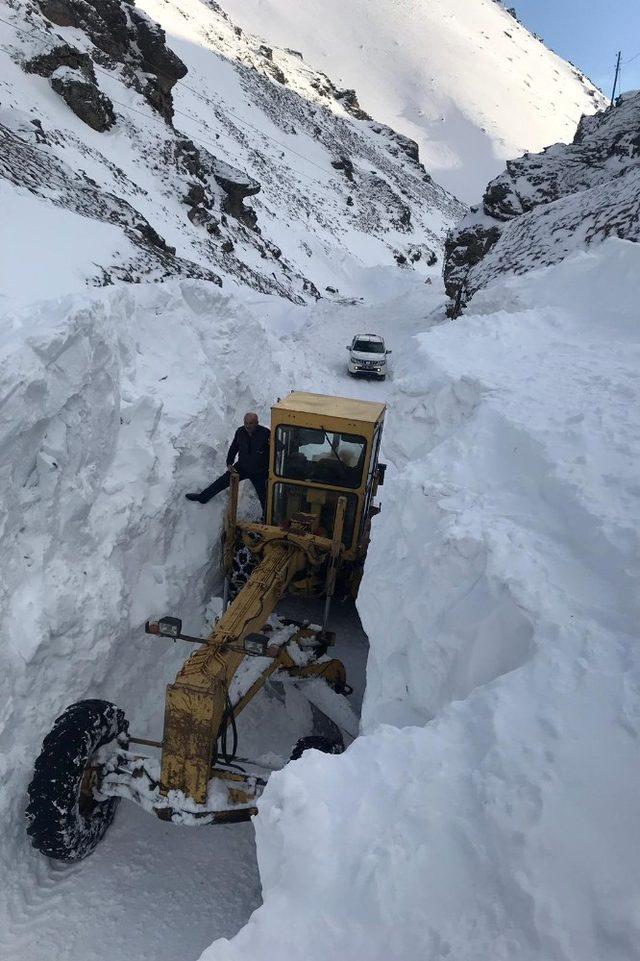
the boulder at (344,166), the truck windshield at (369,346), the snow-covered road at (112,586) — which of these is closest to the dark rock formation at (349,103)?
the boulder at (344,166)

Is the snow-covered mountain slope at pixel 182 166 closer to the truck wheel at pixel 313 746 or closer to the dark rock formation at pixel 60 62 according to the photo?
the dark rock formation at pixel 60 62

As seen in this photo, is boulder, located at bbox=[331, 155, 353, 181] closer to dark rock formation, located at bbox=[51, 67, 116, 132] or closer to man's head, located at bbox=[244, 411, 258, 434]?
dark rock formation, located at bbox=[51, 67, 116, 132]

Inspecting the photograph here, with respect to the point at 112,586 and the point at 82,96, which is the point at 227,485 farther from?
the point at 82,96

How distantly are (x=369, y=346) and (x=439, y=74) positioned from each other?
9405 centimetres

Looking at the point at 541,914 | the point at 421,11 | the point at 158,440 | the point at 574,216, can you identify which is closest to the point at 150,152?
the point at 574,216

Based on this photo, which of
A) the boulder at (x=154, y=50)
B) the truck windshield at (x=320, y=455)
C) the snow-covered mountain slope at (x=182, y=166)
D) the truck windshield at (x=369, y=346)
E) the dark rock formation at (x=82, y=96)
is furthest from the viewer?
the boulder at (x=154, y=50)

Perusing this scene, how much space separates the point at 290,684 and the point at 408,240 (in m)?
48.1

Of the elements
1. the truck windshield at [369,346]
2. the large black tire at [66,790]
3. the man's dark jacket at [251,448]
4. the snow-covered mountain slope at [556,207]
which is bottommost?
the large black tire at [66,790]

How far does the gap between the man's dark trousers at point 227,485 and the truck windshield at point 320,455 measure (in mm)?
628

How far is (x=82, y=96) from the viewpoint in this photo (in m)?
22.0

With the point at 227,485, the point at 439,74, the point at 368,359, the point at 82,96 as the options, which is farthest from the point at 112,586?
the point at 439,74

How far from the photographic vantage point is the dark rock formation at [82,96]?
21.8 metres

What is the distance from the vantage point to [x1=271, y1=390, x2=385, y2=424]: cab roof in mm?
6777

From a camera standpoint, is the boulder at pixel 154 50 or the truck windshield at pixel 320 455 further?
the boulder at pixel 154 50
